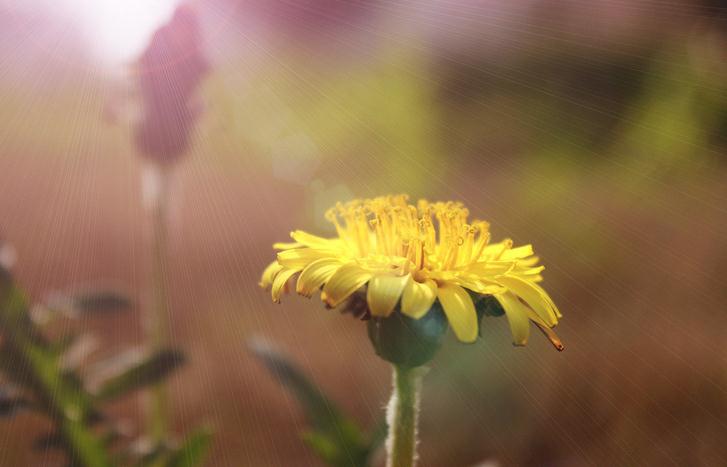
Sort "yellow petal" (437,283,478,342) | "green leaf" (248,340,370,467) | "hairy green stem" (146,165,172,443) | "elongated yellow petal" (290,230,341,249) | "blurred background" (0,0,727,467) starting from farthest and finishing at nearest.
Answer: "blurred background" (0,0,727,467), "hairy green stem" (146,165,172,443), "green leaf" (248,340,370,467), "elongated yellow petal" (290,230,341,249), "yellow petal" (437,283,478,342)

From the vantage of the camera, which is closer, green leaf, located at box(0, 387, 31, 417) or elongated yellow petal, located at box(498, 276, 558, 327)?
elongated yellow petal, located at box(498, 276, 558, 327)

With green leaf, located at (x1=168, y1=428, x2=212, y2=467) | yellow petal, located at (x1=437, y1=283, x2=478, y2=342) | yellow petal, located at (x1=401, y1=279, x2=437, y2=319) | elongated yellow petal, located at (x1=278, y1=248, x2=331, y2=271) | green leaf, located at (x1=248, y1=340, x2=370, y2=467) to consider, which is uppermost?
yellow petal, located at (x1=401, y1=279, x2=437, y2=319)

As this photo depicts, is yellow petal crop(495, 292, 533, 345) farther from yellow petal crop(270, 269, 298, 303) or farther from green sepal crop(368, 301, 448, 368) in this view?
yellow petal crop(270, 269, 298, 303)

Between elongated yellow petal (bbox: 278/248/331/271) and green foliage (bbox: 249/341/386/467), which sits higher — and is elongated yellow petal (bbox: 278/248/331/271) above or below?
above

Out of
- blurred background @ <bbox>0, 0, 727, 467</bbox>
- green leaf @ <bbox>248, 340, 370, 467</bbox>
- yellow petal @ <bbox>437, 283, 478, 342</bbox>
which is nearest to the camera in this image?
yellow petal @ <bbox>437, 283, 478, 342</bbox>

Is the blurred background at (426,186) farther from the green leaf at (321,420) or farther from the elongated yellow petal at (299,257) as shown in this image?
the elongated yellow petal at (299,257)

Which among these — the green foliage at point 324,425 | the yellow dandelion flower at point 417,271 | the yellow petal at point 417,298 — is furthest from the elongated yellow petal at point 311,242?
the green foliage at point 324,425

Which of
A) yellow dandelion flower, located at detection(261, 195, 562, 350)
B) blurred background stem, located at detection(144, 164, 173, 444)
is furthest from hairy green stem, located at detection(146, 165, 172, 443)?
yellow dandelion flower, located at detection(261, 195, 562, 350)
